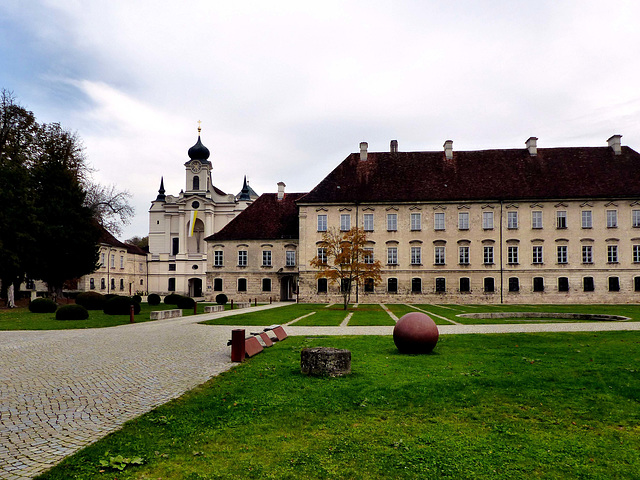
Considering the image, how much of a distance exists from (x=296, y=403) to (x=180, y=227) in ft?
213

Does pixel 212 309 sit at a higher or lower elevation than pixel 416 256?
lower

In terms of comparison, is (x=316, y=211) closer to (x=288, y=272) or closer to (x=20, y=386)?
(x=288, y=272)

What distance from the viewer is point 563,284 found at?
4247 centimetres

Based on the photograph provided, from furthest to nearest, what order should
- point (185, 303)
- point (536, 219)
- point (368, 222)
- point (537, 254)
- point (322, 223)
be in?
point (322, 223) → point (368, 222) → point (536, 219) → point (537, 254) → point (185, 303)

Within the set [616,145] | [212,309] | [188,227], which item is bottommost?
[212,309]

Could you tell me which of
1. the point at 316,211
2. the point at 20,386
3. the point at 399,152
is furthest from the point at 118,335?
the point at 399,152

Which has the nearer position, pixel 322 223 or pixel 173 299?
pixel 173 299

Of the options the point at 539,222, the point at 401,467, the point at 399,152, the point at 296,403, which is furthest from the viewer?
the point at 399,152

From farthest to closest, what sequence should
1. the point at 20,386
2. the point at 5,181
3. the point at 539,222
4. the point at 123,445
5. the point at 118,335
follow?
the point at 539,222, the point at 5,181, the point at 118,335, the point at 20,386, the point at 123,445

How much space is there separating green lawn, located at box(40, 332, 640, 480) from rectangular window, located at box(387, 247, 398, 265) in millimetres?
33539

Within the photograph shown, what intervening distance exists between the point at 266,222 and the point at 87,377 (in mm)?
40655

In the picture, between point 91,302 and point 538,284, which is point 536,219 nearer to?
point 538,284

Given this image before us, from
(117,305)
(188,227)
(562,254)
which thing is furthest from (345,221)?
(188,227)

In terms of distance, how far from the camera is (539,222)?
1698 inches
